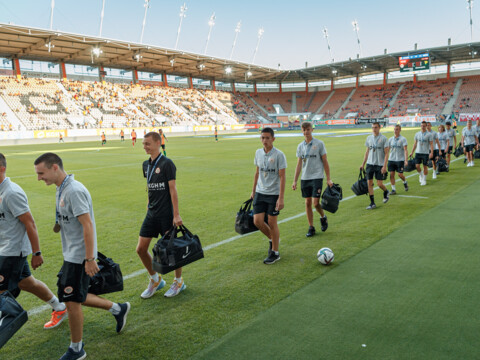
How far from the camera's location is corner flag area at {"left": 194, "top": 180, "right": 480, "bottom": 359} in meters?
3.37

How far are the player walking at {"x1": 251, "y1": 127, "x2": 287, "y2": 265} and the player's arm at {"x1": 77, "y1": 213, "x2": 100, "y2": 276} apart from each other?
114 inches

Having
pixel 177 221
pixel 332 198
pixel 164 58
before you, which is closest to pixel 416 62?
pixel 164 58

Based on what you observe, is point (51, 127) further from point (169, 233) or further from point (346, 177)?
point (169, 233)

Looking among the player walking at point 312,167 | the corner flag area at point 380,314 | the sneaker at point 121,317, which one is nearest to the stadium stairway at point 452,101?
the player walking at point 312,167

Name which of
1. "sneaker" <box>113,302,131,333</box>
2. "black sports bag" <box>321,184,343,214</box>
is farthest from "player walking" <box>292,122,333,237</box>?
"sneaker" <box>113,302,131,333</box>

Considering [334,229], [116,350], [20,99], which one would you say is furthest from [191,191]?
[20,99]

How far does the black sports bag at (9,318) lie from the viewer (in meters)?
2.86

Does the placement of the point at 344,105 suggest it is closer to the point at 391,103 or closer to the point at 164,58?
the point at 391,103

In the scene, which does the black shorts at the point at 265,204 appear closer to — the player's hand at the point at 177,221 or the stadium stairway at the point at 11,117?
the player's hand at the point at 177,221

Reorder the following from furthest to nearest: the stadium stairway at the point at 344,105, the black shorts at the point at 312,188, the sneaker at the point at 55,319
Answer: the stadium stairway at the point at 344,105
the black shorts at the point at 312,188
the sneaker at the point at 55,319

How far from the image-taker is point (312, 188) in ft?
22.4

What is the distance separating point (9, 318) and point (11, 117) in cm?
5065

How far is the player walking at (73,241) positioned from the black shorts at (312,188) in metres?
4.43

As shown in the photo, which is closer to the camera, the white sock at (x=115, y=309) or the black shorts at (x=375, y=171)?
the white sock at (x=115, y=309)
